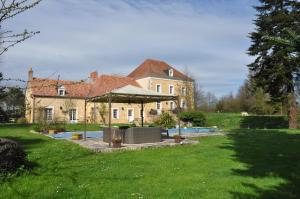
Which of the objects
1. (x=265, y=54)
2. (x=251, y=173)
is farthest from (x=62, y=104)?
(x=251, y=173)

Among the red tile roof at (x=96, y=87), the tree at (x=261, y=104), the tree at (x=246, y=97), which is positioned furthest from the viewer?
the tree at (x=246, y=97)

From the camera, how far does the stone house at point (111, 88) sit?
41.9 meters

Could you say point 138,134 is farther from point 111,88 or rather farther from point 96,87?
point 96,87

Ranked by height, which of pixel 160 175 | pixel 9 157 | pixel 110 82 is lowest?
pixel 160 175

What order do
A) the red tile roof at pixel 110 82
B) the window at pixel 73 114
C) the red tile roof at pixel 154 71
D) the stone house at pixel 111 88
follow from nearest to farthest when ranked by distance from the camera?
1. the stone house at pixel 111 88
2. the window at pixel 73 114
3. the red tile roof at pixel 110 82
4. the red tile roof at pixel 154 71

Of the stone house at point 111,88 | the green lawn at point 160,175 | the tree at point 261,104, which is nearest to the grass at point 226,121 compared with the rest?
the tree at point 261,104

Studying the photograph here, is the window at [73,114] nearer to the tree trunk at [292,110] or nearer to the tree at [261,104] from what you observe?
the tree at [261,104]

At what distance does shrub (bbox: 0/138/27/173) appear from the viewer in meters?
7.94

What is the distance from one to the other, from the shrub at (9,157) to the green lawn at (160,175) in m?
0.35

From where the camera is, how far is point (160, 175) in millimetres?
8914

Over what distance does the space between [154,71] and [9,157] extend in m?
46.0

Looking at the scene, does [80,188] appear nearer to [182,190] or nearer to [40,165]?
[182,190]

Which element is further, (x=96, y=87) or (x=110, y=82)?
(x=110, y=82)

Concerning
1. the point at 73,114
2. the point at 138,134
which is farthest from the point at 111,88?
the point at 138,134
